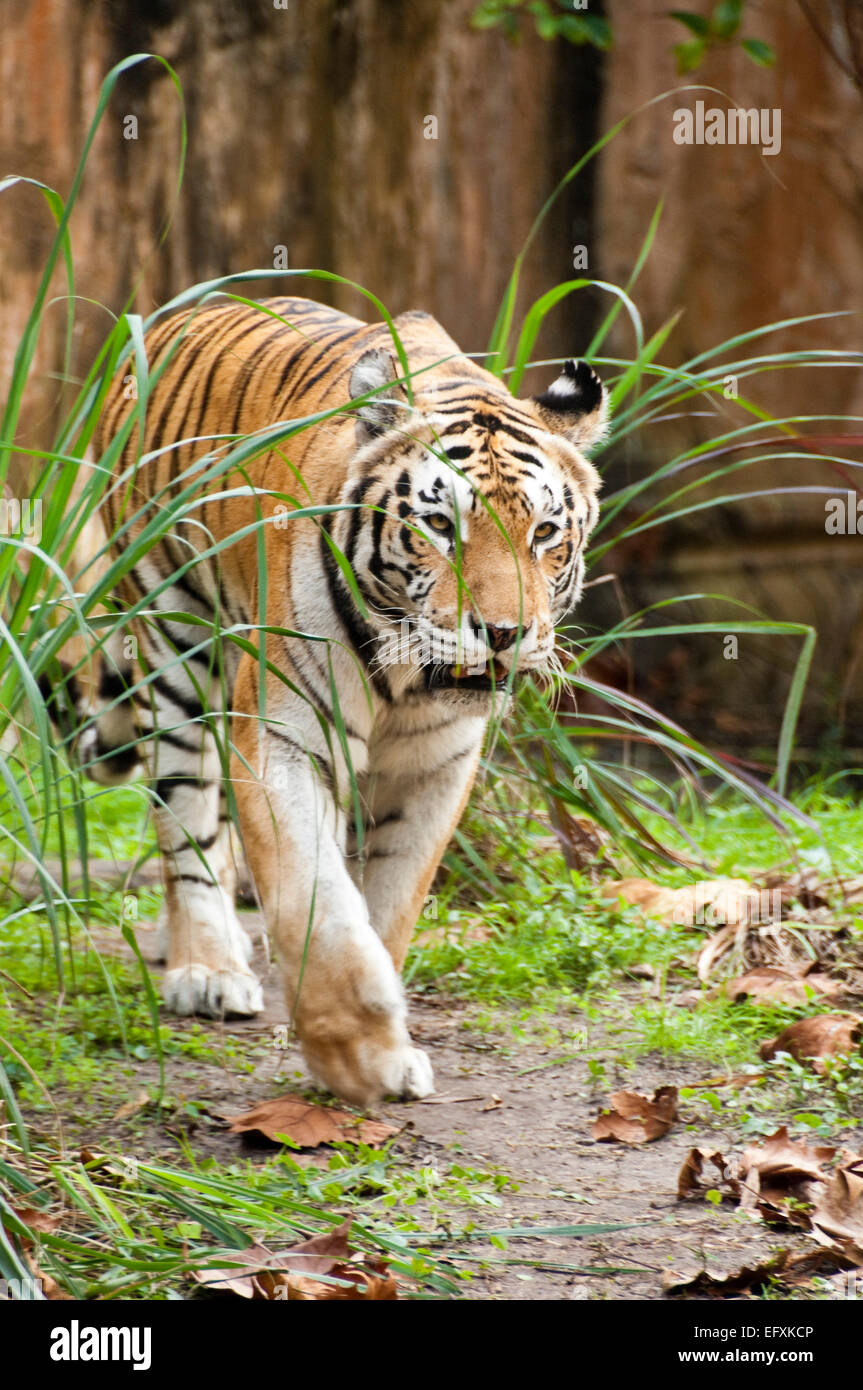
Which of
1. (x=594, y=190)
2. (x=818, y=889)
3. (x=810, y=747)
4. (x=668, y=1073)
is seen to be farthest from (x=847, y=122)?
(x=668, y=1073)

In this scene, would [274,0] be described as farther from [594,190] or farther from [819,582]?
[819,582]

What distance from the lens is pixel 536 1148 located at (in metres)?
2.60

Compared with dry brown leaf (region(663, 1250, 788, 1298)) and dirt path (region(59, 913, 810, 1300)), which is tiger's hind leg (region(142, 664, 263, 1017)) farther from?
dry brown leaf (region(663, 1250, 788, 1298))

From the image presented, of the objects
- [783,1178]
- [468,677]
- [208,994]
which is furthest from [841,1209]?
[208,994]

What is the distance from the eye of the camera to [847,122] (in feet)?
21.9

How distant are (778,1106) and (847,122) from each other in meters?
5.38

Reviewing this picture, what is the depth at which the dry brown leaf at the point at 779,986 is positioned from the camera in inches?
125

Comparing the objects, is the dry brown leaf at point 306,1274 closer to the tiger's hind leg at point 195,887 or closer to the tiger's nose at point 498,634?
the tiger's nose at point 498,634

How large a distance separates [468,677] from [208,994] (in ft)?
3.78

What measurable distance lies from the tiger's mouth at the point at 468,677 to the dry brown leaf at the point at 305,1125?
807 mm

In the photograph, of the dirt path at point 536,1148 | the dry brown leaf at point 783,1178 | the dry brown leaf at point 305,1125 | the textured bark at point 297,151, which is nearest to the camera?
the dirt path at point 536,1148

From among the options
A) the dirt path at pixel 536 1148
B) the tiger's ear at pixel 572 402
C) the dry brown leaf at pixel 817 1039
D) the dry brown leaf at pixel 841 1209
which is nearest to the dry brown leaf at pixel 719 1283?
the dirt path at pixel 536 1148

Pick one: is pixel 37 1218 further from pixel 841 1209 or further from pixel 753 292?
pixel 753 292

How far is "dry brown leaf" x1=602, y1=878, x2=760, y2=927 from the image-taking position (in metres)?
3.62
